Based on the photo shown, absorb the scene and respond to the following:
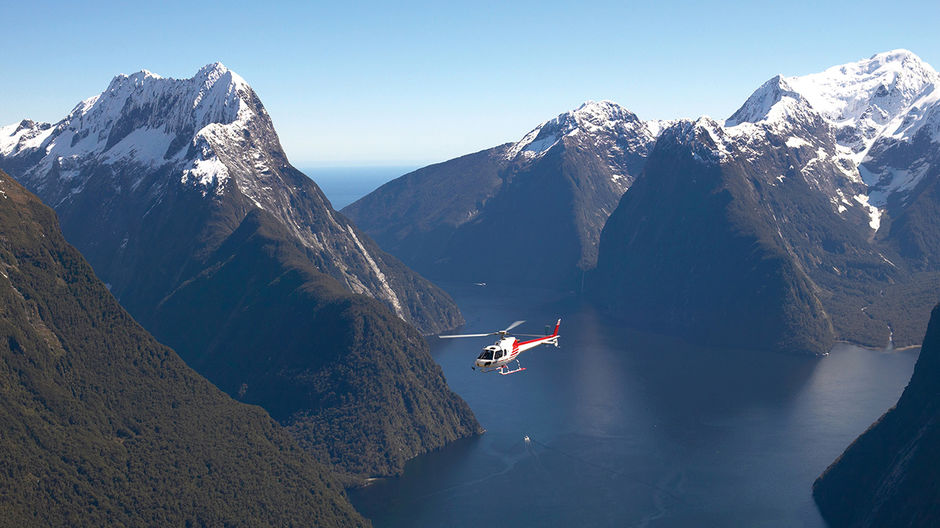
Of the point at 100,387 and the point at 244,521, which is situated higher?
the point at 100,387

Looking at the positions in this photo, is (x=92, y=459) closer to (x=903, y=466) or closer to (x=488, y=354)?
(x=488, y=354)

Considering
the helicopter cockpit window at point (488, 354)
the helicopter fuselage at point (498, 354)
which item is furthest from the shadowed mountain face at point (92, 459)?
the helicopter cockpit window at point (488, 354)

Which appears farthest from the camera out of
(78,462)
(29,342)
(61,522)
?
(29,342)

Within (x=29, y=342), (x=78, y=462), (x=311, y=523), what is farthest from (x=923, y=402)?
(x=29, y=342)

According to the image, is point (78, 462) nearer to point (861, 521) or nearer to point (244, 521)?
point (244, 521)

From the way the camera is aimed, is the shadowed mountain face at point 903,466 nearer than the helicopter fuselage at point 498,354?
No

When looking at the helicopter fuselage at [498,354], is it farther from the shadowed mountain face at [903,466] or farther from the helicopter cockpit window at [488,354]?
the shadowed mountain face at [903,466]

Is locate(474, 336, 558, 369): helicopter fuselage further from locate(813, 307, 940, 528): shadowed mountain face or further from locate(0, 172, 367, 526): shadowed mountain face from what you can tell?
locate(813, 307, 940, 528): shadowed mountain face

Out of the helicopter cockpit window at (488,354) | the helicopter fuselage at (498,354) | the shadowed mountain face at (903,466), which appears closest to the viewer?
the helicopter cockpit window at (488,354)
